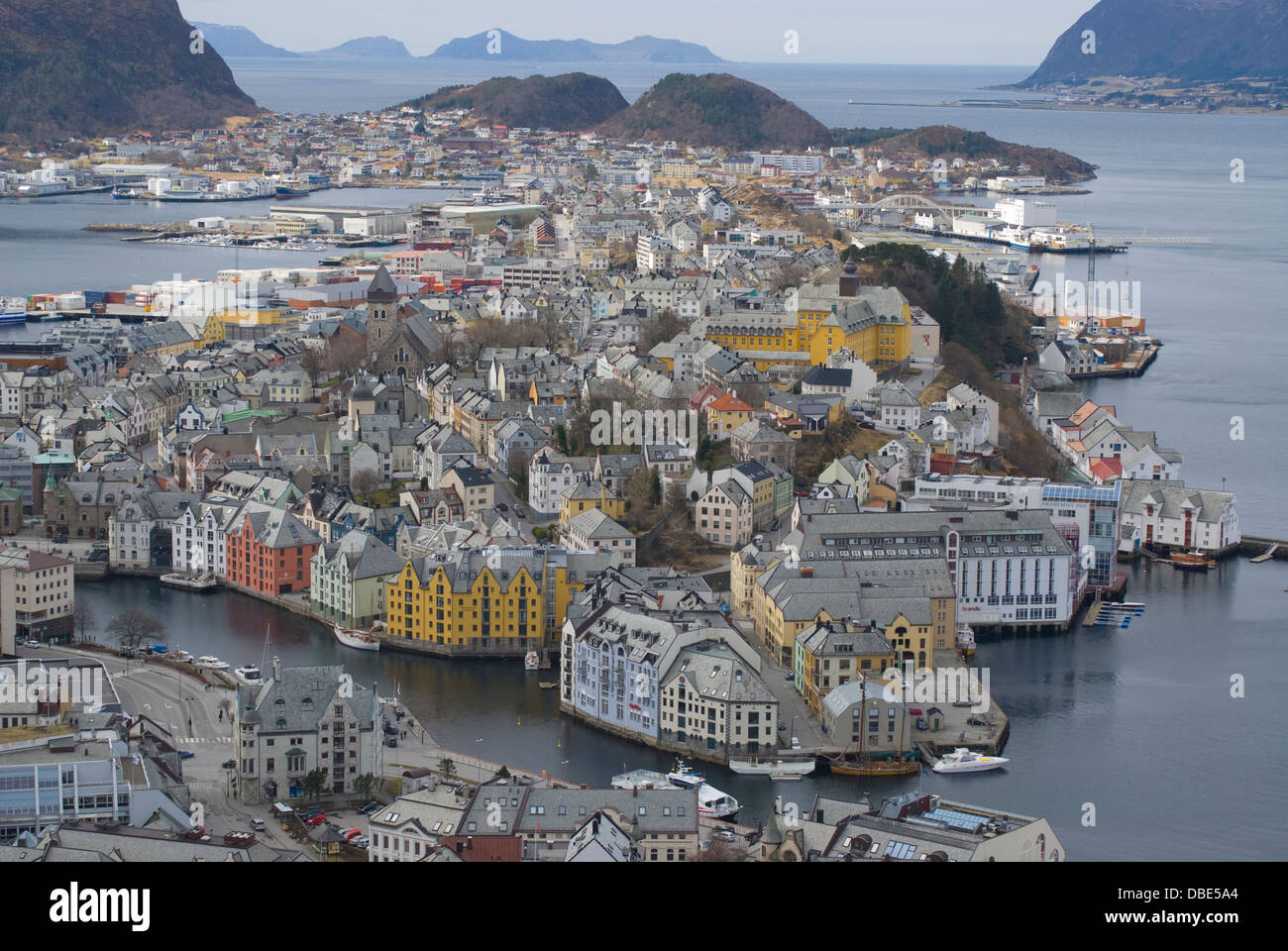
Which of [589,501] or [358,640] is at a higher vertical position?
[589,501]

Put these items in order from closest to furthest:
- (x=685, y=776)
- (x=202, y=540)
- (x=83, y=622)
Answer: (x=685, y=776), (x=83, y=622), (x=202, y=540)

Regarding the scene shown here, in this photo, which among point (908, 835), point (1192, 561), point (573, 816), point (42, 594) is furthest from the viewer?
point (1192, 561)

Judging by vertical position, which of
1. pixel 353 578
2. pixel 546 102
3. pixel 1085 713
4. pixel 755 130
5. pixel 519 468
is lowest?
pixel 1085 713

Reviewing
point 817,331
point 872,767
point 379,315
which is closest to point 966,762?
point 872,767

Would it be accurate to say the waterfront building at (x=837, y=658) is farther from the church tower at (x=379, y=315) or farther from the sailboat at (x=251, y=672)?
the church tower at (x=379, y=315)

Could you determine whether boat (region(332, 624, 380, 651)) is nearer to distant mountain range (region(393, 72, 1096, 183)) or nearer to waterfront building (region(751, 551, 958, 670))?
waterfront building (region(751, 551, 958, 670))

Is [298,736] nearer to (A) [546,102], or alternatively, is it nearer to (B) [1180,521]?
(B) [1180,521]

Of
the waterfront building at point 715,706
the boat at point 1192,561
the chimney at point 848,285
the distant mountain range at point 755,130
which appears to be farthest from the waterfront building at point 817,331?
the distant mountain range at point 755,130
